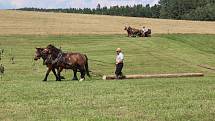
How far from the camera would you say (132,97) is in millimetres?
16422

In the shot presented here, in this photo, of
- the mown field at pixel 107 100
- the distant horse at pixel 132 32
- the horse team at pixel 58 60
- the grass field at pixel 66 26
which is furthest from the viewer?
the grass field at pixel 66 26

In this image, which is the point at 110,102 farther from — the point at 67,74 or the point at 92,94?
the point at 67,74

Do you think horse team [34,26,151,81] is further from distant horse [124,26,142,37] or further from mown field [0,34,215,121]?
distant horse [124,26,142,37]

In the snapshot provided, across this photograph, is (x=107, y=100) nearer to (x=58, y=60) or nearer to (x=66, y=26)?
(x=58, y=60)

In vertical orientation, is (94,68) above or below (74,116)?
below

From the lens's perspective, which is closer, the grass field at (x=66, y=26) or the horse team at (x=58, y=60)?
the horse team at (x=58, y=60)

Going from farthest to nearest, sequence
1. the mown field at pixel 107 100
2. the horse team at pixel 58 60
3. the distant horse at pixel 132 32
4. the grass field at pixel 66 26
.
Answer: the grass field at pixel 66 26, the distant horse at pixel 132 32, the horse team at pixel 58 60, the mown field at pixel 107 100

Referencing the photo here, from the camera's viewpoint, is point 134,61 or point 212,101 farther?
point 134,61

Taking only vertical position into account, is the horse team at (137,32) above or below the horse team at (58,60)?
below

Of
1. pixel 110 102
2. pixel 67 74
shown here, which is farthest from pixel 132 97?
pixel 67 74

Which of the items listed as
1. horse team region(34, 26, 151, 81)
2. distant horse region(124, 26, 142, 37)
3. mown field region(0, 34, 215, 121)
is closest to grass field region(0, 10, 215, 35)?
distant horse region(124, 26, 142, 37)

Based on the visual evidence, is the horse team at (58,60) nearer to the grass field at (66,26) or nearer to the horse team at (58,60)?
the horse team at (58,60)

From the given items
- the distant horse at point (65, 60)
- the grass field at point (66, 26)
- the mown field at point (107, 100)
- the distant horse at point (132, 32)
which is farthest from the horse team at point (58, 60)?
the distant horse at point (132, 32)

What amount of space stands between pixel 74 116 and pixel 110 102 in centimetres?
283
